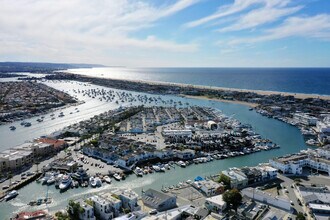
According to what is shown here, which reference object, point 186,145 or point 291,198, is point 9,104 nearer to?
point 186,145

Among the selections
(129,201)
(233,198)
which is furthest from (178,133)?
(129,201)

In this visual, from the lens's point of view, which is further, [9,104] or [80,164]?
[9,104]

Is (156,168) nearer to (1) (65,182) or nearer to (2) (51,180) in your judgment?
(1) (65,182)

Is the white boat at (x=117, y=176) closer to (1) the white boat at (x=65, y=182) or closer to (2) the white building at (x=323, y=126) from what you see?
(1) the white boat at (x=65, y=182)

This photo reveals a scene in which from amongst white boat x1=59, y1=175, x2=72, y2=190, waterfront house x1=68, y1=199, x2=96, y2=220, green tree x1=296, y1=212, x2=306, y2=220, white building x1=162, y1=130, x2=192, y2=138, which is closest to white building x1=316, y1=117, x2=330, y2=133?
white building x1=162, y1=130, x2=192, y2=138

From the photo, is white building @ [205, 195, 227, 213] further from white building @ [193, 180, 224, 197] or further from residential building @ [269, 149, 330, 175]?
residential building @ [269, 149, 330, 175]

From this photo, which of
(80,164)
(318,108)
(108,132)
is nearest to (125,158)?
(80,164)
